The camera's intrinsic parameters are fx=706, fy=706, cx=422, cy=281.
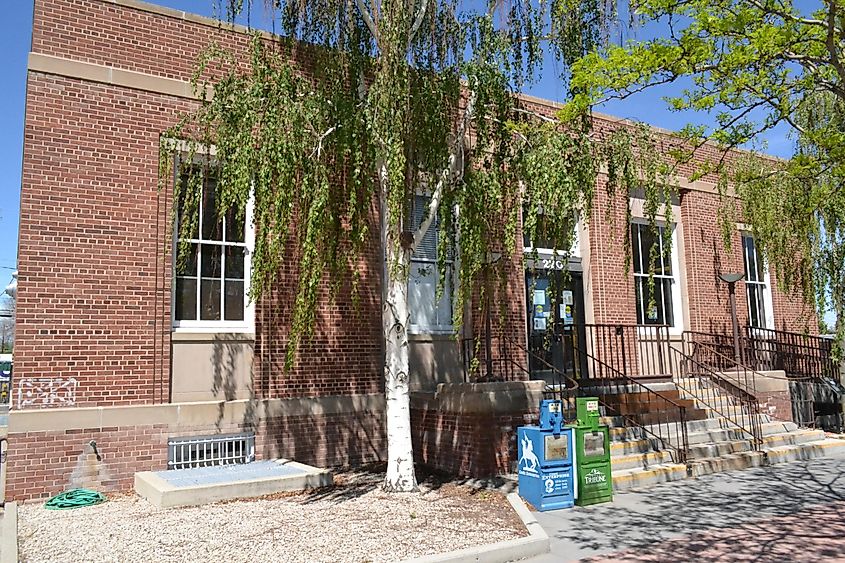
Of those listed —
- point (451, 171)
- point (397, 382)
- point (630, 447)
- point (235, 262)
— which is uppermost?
point (451, 171)

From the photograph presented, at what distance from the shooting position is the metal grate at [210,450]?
9.76 m

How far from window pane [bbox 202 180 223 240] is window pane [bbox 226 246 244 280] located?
26 cm

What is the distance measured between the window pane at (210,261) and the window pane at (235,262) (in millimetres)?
148

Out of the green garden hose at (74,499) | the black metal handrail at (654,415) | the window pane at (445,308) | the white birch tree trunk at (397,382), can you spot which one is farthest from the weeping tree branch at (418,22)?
the green garden hose at (74,499)

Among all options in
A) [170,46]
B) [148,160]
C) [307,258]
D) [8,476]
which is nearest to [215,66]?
[170,46]

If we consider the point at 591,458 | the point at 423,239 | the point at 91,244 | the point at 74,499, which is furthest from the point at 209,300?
the point at 591,458

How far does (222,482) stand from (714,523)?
5.65 m

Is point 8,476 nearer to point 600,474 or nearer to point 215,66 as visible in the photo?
point 215,66

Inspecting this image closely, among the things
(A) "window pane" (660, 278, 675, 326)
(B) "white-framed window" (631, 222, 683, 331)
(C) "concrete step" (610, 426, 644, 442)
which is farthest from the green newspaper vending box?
(A) "window pane" (660, 278, 675, 326)

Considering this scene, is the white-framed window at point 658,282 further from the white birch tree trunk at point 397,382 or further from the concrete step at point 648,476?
the white birch tree trunk at point 397,382

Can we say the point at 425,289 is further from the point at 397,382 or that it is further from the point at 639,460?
the point at 639,460

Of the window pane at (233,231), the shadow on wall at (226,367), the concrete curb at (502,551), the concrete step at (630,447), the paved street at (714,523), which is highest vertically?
the window pane at (233,231)

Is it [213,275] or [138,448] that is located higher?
[213,275]

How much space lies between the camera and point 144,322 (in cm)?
968
